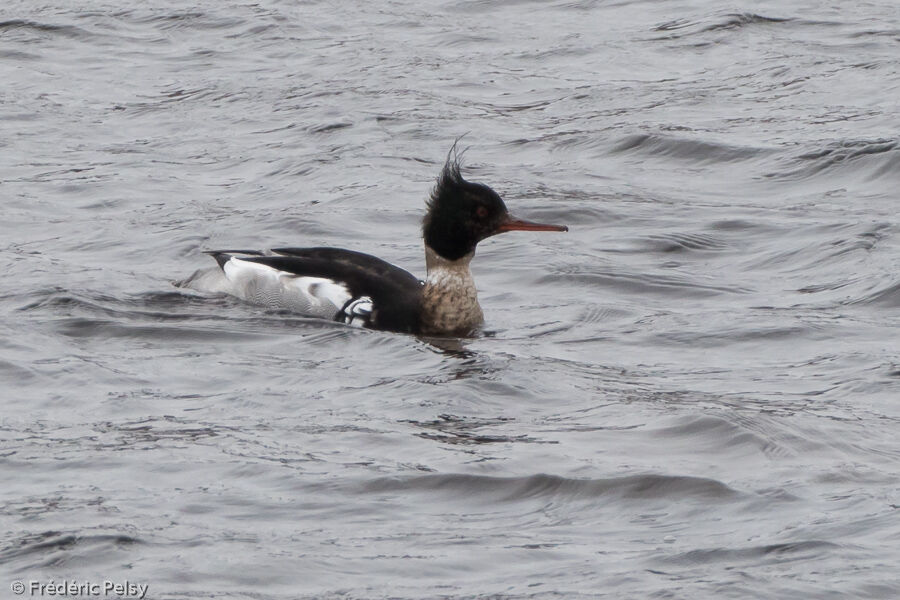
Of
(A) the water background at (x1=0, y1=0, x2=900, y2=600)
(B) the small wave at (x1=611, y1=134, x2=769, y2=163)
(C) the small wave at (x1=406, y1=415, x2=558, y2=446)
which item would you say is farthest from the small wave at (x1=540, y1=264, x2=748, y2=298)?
(B) the small wave at (x1=611, y1=134, x2=769, y2=163)

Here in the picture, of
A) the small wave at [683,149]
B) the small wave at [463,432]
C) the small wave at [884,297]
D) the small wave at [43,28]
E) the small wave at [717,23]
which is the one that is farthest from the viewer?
the small wave at [43,28]

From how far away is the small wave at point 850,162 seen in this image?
539 inches

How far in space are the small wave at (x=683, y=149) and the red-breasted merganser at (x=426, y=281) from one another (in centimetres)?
419

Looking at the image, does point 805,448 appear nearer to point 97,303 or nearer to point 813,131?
point 97,303

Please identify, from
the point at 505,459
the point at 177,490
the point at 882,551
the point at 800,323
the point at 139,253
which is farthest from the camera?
the point at 139,253

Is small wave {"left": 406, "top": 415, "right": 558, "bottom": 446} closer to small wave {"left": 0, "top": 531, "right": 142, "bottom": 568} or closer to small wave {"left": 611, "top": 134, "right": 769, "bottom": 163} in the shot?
small wave {"left": 0, "top": 531, "right": 142, "bottom": 568}

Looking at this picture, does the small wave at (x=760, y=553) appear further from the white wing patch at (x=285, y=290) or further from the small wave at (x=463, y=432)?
the white wing patch at (x=285, y=290)

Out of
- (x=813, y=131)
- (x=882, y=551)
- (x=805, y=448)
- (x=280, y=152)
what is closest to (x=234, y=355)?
(x=805, y=448)

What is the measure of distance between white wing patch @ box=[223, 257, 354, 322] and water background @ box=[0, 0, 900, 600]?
192 millimetres

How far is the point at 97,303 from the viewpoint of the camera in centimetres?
1033

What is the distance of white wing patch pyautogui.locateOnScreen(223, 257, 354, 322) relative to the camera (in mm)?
10297

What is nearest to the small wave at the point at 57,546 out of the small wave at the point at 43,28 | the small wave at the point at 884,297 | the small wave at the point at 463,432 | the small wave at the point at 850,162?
the small wave at the point at 463,432

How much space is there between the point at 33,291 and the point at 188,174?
347 centimetres

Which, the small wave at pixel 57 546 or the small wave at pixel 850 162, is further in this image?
the small wave at pixel 850 162
